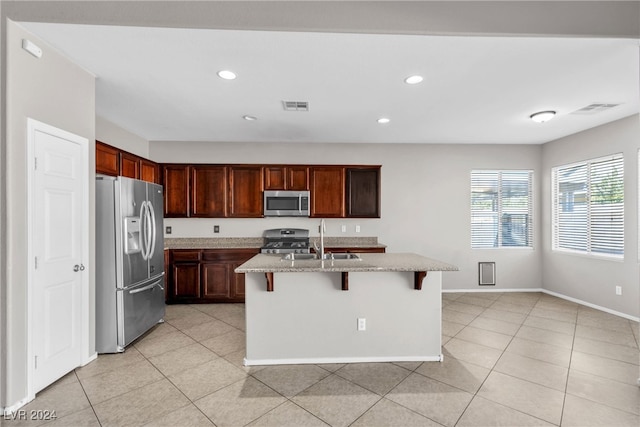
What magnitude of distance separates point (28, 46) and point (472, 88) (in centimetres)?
368

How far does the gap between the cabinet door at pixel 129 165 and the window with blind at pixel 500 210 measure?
548 centimetres

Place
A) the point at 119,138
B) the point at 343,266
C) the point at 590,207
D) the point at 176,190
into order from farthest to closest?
the point at 176,190, the point at 590,207, the point at 119,138, the point at 343,266

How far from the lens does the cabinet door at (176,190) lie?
482 centimetres

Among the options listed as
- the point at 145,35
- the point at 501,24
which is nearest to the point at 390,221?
the point at 501,24

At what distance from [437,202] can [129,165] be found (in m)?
4.90

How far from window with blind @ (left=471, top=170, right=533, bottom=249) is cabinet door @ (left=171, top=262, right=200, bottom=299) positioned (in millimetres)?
4840

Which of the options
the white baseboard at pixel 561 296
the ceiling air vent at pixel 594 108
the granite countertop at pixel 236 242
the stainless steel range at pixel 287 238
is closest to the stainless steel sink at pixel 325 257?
the stainless steel range at pixel 287 238

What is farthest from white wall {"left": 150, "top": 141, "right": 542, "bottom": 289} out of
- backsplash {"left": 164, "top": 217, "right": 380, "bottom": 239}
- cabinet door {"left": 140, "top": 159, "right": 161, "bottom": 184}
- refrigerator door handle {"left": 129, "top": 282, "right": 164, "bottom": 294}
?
refrigerator door handle {"left": 129, "top": 282, "right": 164, "bottom": 294}

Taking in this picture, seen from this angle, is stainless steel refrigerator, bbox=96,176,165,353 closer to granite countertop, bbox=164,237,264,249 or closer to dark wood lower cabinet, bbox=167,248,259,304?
dark wood lower cabinet, bbox=167,248,259,304

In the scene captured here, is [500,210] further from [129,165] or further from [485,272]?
[129,165]

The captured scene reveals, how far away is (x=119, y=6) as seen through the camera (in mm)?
1966

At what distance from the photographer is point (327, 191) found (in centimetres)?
496

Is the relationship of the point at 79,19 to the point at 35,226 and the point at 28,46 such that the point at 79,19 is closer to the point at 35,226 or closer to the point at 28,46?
the point at 28,46

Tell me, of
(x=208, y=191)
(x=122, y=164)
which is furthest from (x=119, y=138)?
(x=208, y=191)
